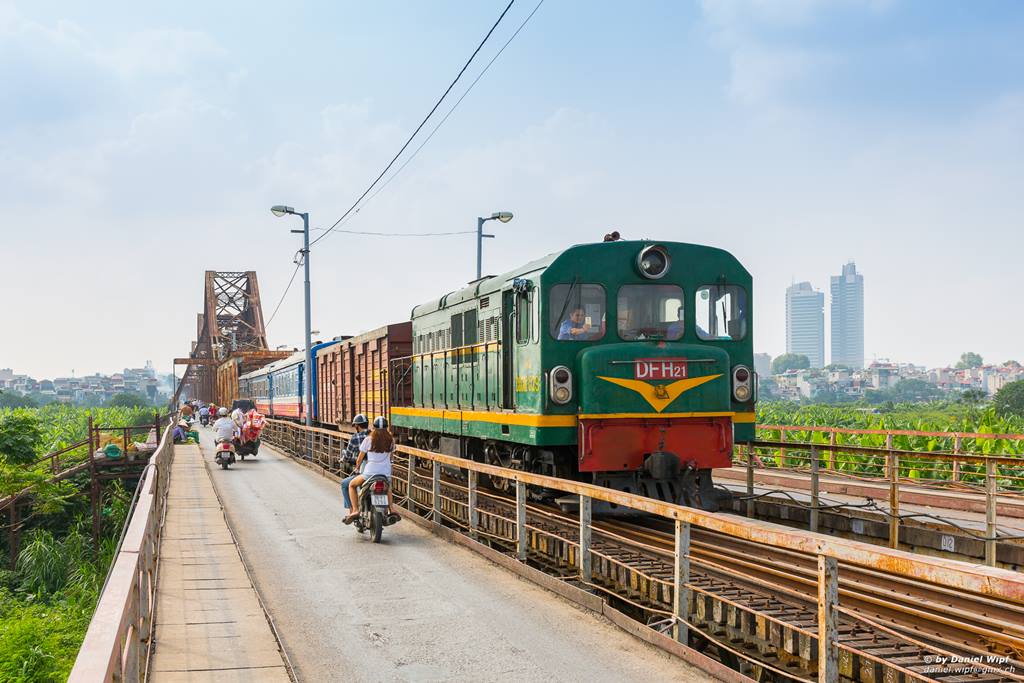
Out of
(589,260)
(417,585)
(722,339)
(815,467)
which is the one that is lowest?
(417,585)

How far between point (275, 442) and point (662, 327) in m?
25.9

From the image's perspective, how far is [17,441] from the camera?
37.5 meters

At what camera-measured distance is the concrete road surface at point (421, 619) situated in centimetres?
629

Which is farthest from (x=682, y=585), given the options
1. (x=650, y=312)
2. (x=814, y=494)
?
(x=814, y=494)

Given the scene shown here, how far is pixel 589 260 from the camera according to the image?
11703 millimetres

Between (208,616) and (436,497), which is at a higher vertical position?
(436,497)

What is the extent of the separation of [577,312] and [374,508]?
350 centimetres

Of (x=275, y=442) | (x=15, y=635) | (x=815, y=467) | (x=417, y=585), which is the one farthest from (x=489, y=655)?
(x=275, y=442)

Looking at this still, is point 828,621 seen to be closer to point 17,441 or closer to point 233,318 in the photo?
point 17,441

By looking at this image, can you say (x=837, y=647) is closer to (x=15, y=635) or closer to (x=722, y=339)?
(x=722, y=339)

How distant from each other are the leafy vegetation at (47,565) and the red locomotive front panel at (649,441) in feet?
30.0

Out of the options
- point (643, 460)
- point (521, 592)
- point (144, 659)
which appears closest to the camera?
point (144, 659)

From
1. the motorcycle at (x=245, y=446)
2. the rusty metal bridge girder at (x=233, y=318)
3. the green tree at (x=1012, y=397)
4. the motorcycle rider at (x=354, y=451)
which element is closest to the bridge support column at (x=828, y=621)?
the motorcycle rider at (x=354, y=451)

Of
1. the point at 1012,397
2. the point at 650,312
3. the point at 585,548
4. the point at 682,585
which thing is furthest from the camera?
the point at 1012,397
